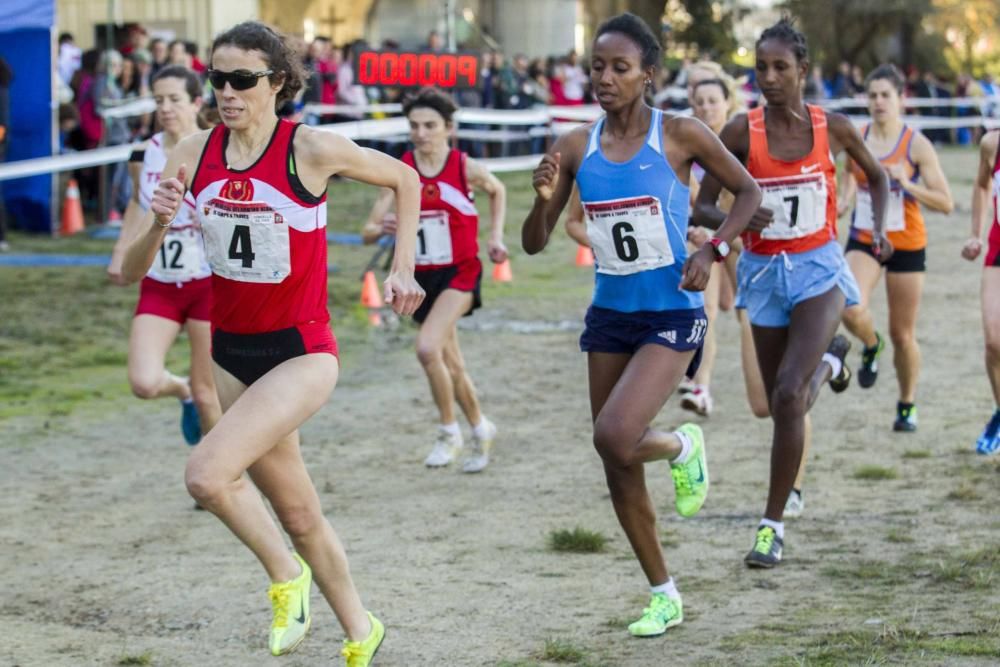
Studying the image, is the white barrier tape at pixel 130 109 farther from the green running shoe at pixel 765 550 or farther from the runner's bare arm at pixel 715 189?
the green running shoe at pixel 765 550

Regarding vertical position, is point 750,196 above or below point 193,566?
above

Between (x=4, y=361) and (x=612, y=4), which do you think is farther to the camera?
(x=612, y=4)

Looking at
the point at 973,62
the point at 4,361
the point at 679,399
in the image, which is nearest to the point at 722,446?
the point at 679,399

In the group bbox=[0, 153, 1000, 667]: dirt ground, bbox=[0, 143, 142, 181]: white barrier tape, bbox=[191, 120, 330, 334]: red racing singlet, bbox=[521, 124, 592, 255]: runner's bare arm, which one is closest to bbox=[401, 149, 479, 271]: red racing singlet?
bbox=[0, 153, 1000, 667]: dirt ground

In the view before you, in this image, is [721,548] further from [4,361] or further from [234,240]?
[4,361]

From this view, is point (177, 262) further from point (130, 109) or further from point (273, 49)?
point (130, 109)

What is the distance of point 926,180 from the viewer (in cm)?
882

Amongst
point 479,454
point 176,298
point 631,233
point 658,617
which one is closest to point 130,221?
point 176,298

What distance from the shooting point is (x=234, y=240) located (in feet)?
16.1

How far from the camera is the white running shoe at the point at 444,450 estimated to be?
865cm

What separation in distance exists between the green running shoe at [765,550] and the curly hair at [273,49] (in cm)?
266

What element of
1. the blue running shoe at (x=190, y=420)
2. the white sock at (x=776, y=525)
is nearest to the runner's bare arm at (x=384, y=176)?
the white sock at (x=776, y=525)

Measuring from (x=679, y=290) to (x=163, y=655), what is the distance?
7.19 feet

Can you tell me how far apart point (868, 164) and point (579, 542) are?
82.3 inches
